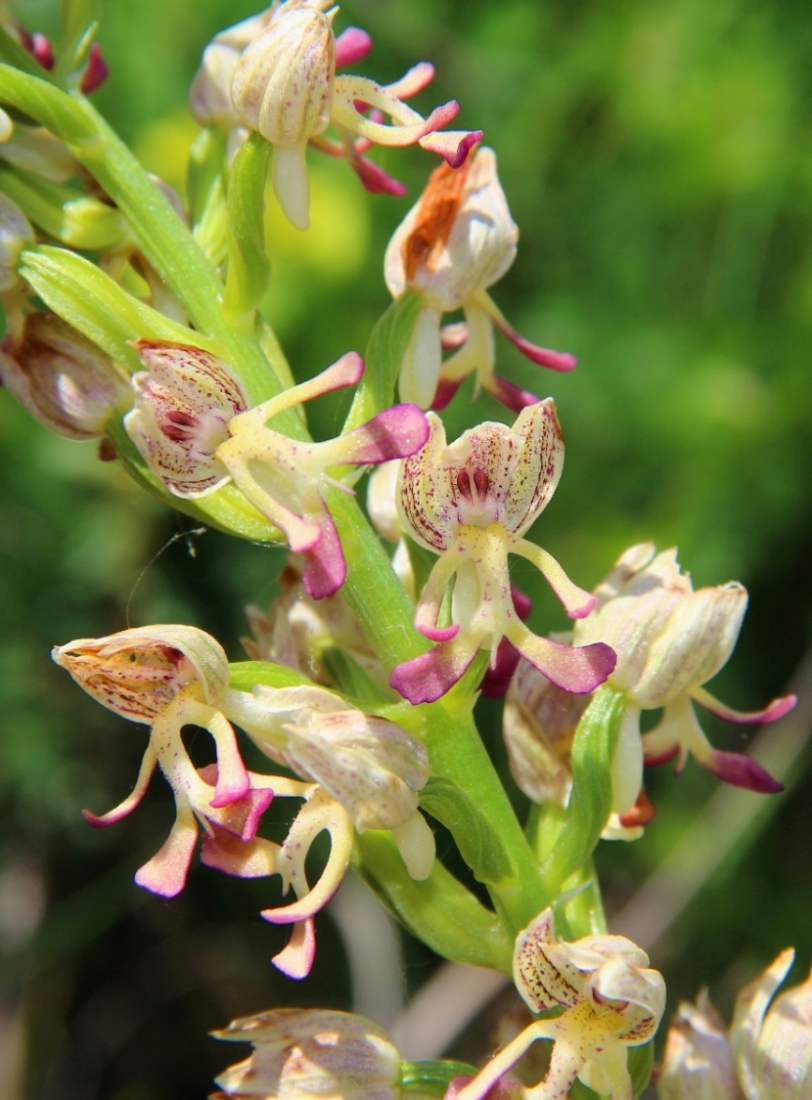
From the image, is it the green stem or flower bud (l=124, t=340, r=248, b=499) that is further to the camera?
the green stem

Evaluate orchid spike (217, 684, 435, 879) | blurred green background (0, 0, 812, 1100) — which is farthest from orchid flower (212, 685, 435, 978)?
blurred green background (0, 0, 812, 1100)

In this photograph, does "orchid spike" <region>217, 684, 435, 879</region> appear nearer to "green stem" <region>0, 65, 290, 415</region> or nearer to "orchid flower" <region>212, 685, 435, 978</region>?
"orchid flower" <region>212, 685, 435, 978</region>

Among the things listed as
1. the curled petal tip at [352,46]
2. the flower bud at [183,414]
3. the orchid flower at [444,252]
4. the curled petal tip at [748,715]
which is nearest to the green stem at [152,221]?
the flower bud at [183,414]

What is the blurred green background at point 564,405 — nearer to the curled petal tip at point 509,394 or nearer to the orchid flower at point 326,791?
the curled petal tip at point 509,394

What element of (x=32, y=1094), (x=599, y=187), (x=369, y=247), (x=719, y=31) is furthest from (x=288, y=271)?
(x=32, y=1094)

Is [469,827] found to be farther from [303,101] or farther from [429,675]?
[303,101]

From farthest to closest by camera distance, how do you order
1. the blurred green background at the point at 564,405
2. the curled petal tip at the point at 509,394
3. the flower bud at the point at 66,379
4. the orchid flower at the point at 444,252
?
the blurred green background at the point at 564,405
the curled petal tip at the point at 509,394
the orchid flower at the point at 444,252
the flower bud at the point at 66,379

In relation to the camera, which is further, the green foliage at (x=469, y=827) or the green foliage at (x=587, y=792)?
the green foliage at (x=587, y=792)
